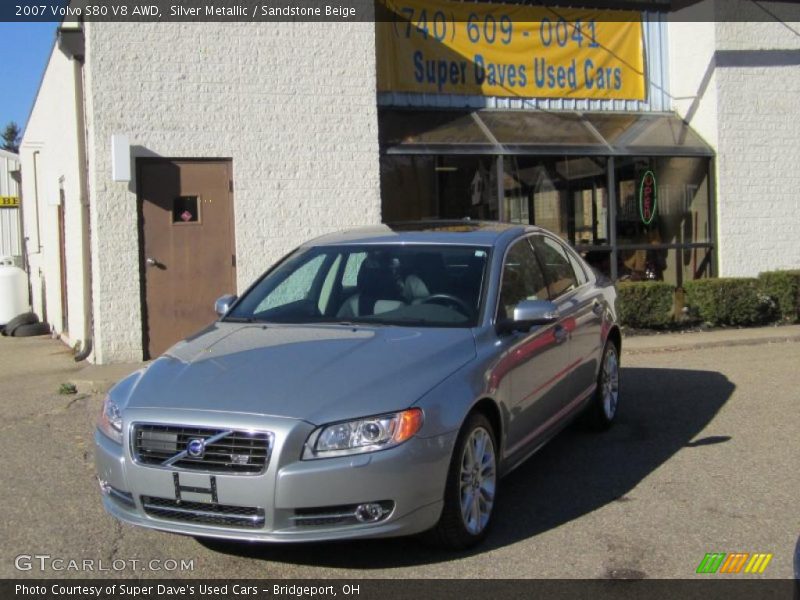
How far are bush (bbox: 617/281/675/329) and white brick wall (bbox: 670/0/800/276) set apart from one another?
7.87 ft

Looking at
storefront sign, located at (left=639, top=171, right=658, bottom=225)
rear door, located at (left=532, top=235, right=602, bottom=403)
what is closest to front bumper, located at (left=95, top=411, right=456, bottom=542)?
rear door, located at (left=532, top=235, right=602, bottom=403)

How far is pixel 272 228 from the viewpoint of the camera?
11.6 metres

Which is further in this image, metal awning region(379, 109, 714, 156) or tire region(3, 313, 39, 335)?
tire region(3, 313, 39, 335)

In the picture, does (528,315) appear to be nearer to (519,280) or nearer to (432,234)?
(519,280)

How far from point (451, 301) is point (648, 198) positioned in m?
10.00

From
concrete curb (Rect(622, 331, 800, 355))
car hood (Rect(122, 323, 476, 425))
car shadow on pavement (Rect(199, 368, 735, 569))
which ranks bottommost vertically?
car shadow on pavement (Rect(199, 368, 735, 569))

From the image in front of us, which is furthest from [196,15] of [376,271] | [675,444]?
[675,444]

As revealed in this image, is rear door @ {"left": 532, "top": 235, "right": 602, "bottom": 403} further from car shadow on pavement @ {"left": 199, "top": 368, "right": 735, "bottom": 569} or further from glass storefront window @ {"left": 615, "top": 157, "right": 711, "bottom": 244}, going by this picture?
glass storefront window @ {"left": 615, "top": 157, "right": 711, "bottom": 244}

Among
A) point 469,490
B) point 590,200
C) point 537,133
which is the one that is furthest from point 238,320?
point 590,200

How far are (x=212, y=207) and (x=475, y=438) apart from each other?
747 cm

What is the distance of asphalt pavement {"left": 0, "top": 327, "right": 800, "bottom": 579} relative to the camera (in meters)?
4.59

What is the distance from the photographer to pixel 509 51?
47.6ft

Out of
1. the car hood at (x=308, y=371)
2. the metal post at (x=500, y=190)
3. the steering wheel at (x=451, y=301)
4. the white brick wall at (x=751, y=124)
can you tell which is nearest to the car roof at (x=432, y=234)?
the steering wheel at (x=451, y=301)
